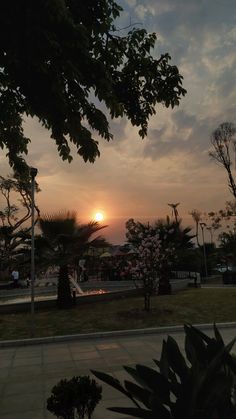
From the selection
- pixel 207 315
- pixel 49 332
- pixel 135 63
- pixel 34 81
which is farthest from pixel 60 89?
pixel 207 315

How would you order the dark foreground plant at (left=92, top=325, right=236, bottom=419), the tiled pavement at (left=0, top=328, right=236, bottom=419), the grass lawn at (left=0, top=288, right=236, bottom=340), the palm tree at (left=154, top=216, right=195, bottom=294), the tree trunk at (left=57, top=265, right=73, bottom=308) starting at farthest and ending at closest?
the palm tree at (left=154, top=216, right=195, bottom=294) < the tree trunk at (left=57, top=265, right=73, bottom=308) < the grass lawn at (left=0, top=288, right=236, bottom=340) < the tiled pavement at (left=0, top=328, right=236, bottom=419) < the dark foreground plant at (left=92, top=325, right=236, bottom=419)

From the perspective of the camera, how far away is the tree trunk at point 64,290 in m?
15.9

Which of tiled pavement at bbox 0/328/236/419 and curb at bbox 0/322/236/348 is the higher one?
curb at bbox 0/322/236/348

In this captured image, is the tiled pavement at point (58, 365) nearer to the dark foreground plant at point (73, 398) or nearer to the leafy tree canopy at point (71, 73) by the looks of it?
the dark foreground plant at point (73, 398)

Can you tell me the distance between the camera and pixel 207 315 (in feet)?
46.8

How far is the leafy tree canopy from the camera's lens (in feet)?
13.4

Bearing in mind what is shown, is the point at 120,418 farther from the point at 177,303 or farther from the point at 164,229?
the point at 164,229

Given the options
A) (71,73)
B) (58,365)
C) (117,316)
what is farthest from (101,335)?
(71,73)

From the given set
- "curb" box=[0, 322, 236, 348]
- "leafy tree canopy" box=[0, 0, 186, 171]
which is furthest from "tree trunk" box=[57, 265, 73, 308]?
"leafy tree canopy" box=[0, 0, 186, 171]

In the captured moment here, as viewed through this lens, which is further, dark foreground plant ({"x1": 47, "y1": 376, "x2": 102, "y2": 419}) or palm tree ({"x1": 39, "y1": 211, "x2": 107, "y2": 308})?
palm tree ({"x1": 39, "y1": 211, "x2": 107, "y2": 308})

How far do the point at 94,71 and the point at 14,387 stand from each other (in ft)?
17.8

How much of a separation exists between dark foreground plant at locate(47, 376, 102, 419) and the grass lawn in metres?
8.12

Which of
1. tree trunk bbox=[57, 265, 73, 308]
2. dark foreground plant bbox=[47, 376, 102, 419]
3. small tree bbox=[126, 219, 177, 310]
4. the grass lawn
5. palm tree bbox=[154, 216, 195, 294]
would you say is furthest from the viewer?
palm tree bbox=[154, 216, 195, 294]

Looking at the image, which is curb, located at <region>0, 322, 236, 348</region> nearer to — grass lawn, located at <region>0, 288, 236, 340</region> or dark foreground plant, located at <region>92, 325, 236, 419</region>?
grass lawn, located at <region>0, 288, 236, 340</region>
